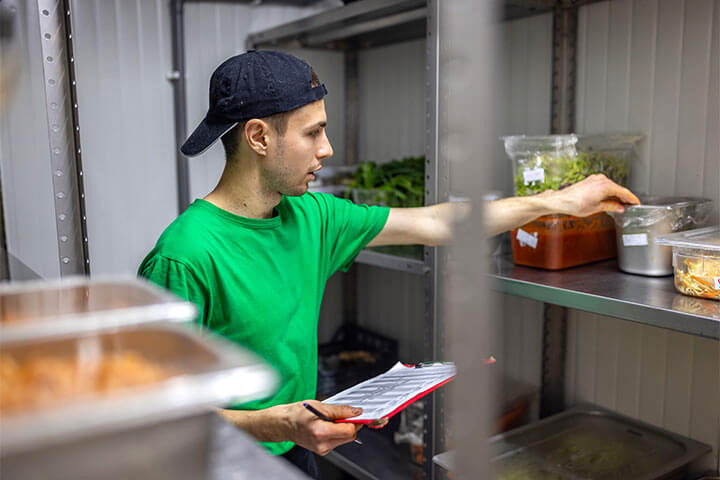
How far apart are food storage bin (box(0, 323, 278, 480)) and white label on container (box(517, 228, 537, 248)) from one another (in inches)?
51.7

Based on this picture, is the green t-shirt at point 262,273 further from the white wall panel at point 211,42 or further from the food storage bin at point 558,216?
the white wall panel at point 211,42

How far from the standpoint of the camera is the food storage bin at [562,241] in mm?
1769

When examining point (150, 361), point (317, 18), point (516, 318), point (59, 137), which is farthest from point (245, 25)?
point (150, 361)

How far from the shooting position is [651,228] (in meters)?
1.64

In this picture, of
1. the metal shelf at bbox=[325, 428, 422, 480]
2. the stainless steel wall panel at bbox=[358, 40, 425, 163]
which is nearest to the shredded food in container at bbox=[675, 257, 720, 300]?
the metal shelf at bbox=[325, 428, 422, 480]

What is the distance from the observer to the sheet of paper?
113 centimetres

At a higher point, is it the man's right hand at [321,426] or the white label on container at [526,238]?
the white label on container at [526,238]

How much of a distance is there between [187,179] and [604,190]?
1.69 m

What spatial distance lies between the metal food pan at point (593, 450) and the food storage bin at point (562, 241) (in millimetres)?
567

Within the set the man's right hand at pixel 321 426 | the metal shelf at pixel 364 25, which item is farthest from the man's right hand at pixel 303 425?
the metal shelf at pixel 364 25

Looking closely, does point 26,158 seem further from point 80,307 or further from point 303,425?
point 80,307

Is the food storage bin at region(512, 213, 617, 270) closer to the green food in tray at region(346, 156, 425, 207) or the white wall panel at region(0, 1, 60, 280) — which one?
the green food in tray at region(346, 156, 425, 207)

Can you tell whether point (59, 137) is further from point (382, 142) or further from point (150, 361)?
point (382, 142)

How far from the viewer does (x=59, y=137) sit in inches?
55.8
